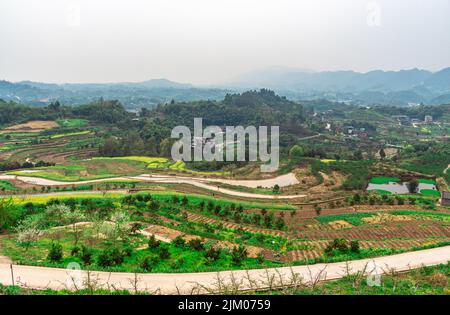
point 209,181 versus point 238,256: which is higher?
point 238,256

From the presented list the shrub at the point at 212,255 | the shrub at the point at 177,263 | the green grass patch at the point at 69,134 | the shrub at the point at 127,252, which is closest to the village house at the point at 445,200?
the shrub at the point at 212,255

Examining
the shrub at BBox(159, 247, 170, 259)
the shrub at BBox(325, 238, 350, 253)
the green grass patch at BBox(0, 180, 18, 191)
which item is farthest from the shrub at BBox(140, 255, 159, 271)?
the green grass patch at BBox(0, 180, 18, 191)

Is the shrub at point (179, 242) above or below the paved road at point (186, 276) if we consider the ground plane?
below

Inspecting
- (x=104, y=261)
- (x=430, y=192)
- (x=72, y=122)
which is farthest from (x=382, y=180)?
(x=72, y=122)

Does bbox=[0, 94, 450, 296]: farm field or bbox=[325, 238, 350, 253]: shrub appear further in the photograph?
bbox=[325, 238, 350, 253]: shrub

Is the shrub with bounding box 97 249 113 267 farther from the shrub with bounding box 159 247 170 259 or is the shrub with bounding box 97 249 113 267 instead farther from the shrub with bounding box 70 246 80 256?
the shrub with bounding box 159 247 170 259

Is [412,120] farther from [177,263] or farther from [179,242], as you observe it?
[177,263]

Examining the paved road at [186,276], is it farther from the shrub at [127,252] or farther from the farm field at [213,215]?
the shrub at [127,252]

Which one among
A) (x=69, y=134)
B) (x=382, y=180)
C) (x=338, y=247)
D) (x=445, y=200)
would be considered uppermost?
(x=69, y=134)
